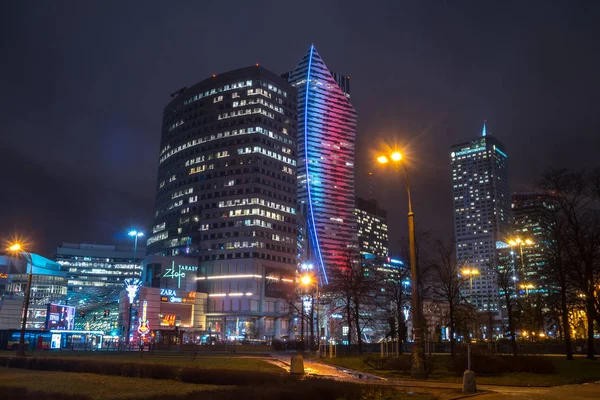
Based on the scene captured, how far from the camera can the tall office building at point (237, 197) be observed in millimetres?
161875

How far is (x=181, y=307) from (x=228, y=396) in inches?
5629

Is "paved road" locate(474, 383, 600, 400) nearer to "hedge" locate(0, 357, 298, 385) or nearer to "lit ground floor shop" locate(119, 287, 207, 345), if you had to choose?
"hedge" locate(0, 357, 298, 385)

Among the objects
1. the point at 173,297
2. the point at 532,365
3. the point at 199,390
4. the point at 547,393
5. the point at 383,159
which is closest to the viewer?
the point at 199,390

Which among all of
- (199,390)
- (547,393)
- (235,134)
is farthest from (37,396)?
(235,134)

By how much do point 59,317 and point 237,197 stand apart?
84.9 metres

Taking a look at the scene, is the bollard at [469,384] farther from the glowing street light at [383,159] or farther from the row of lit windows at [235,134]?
the row of lit windows at [235,134]

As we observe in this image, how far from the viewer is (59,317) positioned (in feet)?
306

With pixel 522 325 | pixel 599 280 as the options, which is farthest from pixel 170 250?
pixel 599 280

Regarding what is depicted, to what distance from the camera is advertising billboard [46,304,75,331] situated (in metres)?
90.4

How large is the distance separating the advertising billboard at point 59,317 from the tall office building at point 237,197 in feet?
207

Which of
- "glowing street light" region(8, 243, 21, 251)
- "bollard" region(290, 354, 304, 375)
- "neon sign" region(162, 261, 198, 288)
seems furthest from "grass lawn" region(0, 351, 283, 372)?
"neon sign" region(162, 261, 198, 288)

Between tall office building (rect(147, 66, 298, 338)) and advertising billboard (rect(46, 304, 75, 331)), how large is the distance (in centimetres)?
6307

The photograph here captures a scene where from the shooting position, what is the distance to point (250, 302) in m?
158

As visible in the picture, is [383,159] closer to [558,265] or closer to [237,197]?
[558,265]
